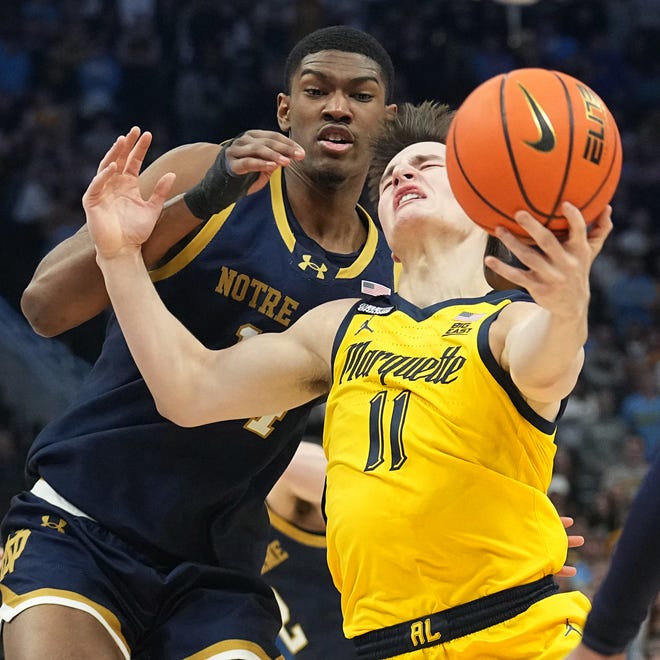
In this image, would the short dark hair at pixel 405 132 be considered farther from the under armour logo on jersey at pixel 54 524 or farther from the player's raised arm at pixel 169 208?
the under armour logo on jersey at pixel 54 524

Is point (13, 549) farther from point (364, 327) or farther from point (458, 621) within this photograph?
point (458, 621)

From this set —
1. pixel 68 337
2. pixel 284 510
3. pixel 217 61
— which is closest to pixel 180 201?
pixel 284 510

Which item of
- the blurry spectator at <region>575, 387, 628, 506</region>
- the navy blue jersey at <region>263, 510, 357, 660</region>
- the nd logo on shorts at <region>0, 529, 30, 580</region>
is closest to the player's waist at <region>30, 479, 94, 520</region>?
the nd logo on shorts at <region>0, 529, 30, 580</region>

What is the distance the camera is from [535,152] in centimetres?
286

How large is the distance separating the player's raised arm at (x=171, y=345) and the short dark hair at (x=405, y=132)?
65 centimetres

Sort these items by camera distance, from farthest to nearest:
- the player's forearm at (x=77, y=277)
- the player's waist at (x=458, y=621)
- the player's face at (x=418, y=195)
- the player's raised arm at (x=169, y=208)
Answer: the player's forearm at (x=77, y=277), the player's face at (x=418, y=195), the player's raised arm at (x=169, y=208), the player's waist at (x=458, y=621)

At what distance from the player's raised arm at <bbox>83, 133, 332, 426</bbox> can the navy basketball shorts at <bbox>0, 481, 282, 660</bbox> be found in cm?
56

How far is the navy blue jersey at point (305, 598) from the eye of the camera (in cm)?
550

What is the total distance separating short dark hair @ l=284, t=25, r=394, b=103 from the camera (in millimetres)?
4246

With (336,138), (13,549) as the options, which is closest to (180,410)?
(13,549)

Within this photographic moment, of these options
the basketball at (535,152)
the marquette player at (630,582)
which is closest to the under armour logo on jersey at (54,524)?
the basketball at (535,152)

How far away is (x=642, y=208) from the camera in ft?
46.9

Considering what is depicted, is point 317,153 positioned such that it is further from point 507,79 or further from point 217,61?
point 217,61

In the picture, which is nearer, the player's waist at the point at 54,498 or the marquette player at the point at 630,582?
the marquette player at the point at 630,582
